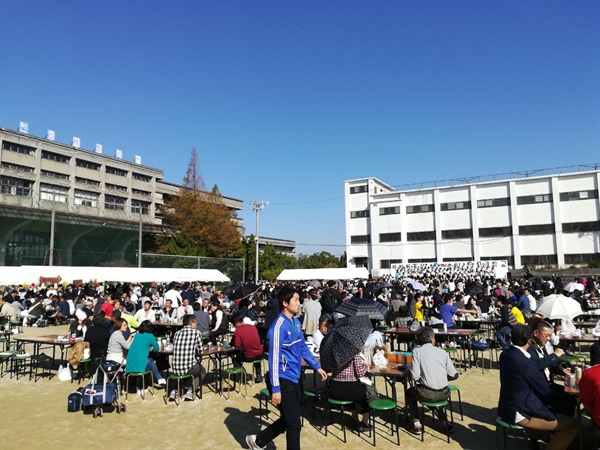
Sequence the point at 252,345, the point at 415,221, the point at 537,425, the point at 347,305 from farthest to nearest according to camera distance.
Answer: the point at 415,221 < the point at 347,305 < the point at 252,345 < the point at 537,425

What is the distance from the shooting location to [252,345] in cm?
774

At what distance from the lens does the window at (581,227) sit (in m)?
40.6

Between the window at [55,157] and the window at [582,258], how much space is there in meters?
57.1

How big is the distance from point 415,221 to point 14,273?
39.6m

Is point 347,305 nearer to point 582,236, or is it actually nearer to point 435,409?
point 435,409

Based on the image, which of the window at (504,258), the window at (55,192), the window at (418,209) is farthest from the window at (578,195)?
the window at (55,192)

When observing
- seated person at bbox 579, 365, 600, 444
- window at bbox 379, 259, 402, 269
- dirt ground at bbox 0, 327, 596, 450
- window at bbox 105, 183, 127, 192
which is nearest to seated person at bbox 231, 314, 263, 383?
dirt ground at bbox 0, 327, 596, 450

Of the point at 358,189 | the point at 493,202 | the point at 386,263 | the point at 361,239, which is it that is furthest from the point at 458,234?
the point at 358,189

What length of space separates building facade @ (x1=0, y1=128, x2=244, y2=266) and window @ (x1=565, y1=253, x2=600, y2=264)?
40315 mm

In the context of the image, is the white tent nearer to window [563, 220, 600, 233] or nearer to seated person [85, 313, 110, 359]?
window [563, 220, 600, 233]

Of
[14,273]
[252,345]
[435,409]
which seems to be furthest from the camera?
[14,273]

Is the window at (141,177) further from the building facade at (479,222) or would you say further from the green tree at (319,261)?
the building facade at (479,222)

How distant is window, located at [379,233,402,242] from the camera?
161 feet

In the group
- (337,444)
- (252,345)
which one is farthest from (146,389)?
(337,444)
